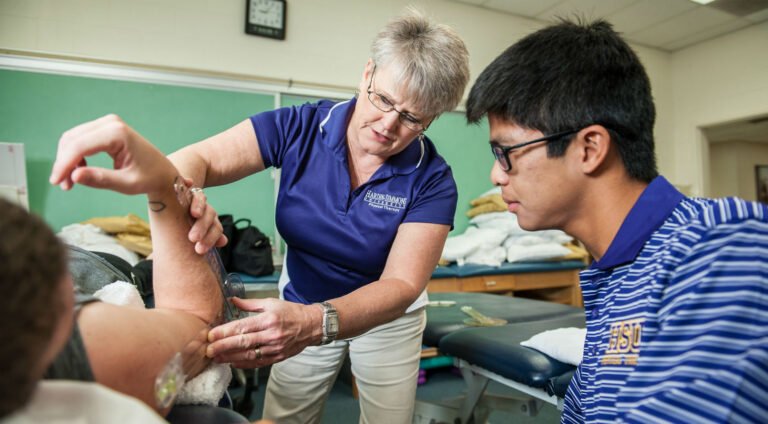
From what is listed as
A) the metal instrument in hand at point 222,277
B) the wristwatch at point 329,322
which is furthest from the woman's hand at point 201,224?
the wristwatch at point 329,322

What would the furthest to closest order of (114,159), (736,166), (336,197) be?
(736,166) → (336,197) → (114,159)

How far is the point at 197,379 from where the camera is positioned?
82 centimetres

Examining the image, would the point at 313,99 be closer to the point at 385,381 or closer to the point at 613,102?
the point at 385,381

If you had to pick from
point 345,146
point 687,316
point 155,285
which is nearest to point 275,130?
point 345,146

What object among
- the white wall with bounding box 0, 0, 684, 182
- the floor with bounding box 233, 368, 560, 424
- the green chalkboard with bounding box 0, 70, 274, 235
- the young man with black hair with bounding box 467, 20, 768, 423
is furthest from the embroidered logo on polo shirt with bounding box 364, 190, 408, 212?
the white wall with bounding box 0, 0, 684, 182

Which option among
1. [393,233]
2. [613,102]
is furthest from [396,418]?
[613,102]

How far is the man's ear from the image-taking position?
0.88 m

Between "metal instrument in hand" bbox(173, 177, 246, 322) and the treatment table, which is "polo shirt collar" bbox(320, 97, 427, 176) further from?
the treatment table

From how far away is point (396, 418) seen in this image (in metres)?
1.36

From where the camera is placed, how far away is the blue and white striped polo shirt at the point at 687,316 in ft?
2.01

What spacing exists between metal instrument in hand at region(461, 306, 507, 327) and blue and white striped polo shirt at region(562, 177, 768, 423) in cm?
108

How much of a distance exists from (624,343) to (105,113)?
3180mm

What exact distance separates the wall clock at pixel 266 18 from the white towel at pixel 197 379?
280cm

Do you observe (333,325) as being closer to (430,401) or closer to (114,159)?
(114,159)
